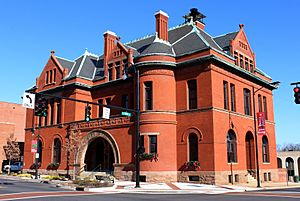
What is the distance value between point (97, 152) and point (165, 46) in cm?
1580

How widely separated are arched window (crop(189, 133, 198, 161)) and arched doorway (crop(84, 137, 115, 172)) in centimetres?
1141

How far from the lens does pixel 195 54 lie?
1291 inches

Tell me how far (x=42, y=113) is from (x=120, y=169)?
638 inches

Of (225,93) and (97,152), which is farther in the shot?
(97,152)

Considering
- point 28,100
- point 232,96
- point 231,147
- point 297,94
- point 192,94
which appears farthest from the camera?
point 232,96

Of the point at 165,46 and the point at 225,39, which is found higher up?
the point at 225,39

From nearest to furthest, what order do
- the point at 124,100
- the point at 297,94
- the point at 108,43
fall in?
the point at 297,94
the point at 124,100
the point at 108,43

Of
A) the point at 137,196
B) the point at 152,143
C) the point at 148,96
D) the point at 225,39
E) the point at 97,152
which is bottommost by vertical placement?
the point at 137,196

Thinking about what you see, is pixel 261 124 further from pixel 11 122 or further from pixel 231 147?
pixel 11 122

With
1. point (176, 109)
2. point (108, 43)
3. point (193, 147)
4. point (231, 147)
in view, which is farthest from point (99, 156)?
point (231, 147)

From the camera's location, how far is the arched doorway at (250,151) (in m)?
36.6

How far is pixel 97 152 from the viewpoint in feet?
138

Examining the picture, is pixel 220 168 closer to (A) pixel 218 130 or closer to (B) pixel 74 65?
(A) pixel 218 130

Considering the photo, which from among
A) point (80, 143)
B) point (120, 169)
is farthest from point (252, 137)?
point (80, 143)
